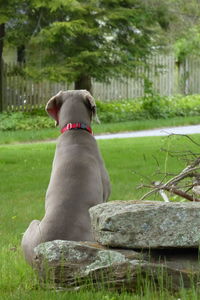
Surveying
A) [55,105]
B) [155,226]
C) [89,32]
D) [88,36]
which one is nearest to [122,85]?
[88,36]

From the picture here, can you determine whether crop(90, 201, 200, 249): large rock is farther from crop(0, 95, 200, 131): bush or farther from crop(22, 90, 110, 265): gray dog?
crop(0, 95, 200, 131): bush

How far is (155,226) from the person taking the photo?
14.1 feet

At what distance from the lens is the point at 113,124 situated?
78.8 feet

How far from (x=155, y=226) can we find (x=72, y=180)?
1407 millimetres

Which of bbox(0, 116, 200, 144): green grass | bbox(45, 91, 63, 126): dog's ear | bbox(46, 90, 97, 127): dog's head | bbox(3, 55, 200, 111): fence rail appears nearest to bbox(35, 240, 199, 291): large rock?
bbox(46, 90, 97, 127): dog's head

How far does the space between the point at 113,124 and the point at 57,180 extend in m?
18.4

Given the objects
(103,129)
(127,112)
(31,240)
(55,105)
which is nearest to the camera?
(31,240)

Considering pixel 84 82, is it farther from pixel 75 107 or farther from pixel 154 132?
pixel 75 107

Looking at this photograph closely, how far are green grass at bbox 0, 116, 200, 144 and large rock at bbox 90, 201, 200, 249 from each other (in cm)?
1554

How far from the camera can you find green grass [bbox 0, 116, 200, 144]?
801 inches

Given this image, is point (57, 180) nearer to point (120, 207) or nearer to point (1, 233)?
point (120, 207)

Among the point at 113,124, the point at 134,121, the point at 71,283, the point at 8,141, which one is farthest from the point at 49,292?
the point at 134,121


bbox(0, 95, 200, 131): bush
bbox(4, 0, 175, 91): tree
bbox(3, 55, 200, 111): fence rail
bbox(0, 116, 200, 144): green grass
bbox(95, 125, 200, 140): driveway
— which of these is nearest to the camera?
bbox(0, 116, 200, 144): green grass

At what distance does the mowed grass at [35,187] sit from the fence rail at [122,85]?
32.0 feet
